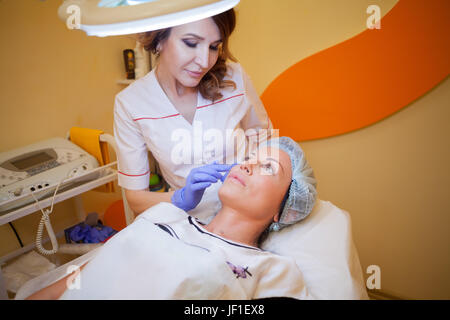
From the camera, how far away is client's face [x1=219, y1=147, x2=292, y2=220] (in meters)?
1.01

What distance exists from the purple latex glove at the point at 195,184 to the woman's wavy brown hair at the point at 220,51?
0.35m

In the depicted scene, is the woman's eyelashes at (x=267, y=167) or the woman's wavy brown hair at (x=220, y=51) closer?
the woman's wavy brown hair at (x=220, y=51)

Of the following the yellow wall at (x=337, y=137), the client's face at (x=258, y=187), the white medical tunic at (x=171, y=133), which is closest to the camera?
the client's face at (x=258, y=187)

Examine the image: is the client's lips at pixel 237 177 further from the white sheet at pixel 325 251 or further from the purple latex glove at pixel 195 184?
the white sheet at pixel 325 251

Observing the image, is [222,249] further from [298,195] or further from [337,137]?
[337,137]

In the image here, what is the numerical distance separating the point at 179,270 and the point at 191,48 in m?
0.69

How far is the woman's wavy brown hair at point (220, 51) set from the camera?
94 centimetres

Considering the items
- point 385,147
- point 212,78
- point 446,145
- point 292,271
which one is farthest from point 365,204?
point 212,78

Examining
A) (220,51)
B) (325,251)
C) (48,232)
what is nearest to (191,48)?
(220,51)

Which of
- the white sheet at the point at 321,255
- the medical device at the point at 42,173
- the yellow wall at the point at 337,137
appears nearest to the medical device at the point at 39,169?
the medical device at the point at 42,173

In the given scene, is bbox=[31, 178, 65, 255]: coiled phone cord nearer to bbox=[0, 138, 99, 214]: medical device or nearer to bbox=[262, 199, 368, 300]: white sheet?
bbox=[0, 138, 99, 214]: medical device

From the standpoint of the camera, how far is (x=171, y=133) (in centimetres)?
113

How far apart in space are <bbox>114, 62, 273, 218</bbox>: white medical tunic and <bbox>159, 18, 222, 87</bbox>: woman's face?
0.58 feet

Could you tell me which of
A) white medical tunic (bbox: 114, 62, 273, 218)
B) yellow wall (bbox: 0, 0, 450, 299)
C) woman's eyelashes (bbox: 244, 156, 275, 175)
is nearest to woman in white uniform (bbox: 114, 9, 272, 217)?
white medical tunic (bbox: 114, 62, 273, 218)
